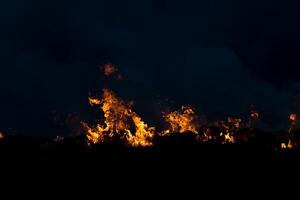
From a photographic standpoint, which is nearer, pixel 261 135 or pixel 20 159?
pixel 20 159

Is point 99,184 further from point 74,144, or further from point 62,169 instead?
point 74,144

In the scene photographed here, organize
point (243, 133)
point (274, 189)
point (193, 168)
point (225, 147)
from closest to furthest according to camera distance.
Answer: point (274, 189) → point (193, 168) → point (225, 147) → point (243, 133)

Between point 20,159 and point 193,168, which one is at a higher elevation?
point 20,159

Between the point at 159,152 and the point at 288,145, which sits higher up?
the point at 288,145

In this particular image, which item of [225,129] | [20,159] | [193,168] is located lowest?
[193,168]

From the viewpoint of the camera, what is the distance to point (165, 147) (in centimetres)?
4909

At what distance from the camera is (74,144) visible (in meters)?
52.7

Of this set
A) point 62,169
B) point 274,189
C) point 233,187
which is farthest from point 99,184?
point 274,189

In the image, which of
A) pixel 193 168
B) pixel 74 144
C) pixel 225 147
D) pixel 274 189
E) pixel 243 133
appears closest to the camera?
pixel 274 189

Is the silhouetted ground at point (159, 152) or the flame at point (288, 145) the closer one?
the silhouetted ground at point (159, 152)

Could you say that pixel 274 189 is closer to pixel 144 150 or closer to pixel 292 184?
pixel 292 184

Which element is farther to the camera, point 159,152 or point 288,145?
point 288,145

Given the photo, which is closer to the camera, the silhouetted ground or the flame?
the silhouetted ground

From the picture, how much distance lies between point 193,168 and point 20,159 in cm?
1743
